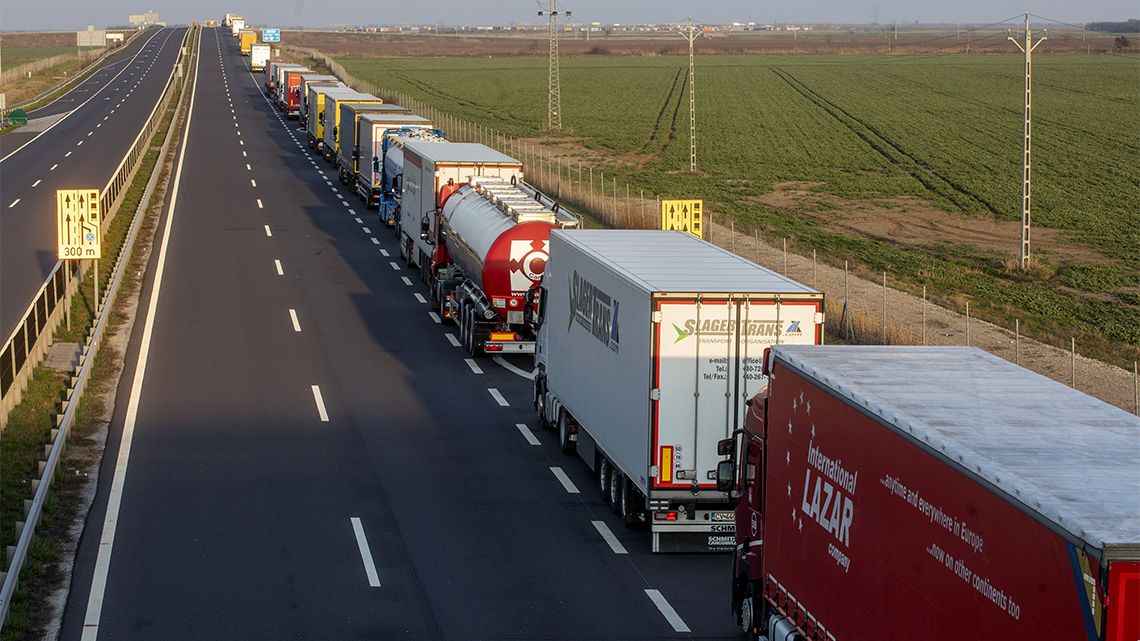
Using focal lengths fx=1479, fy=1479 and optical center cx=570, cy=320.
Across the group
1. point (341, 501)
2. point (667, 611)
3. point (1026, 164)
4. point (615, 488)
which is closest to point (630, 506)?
point (615, 488)

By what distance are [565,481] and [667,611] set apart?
18.1ft

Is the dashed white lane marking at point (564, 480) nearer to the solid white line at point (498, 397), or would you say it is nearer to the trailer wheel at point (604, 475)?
the trailer wheel at point (604, 475)

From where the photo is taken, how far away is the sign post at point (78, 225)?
102 feet

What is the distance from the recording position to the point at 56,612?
15000 millimetres

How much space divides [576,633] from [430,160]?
77.3ft

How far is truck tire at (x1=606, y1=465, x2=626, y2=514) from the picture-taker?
18.3 metres

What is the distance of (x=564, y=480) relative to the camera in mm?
20797

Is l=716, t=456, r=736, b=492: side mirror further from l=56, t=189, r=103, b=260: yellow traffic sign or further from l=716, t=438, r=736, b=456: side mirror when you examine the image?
l=56, t=189, r=103, b=260: yellow traffic sign

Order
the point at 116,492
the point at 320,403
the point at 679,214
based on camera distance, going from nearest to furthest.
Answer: the point at 116,492, the point at 320,403, the point at 679,214

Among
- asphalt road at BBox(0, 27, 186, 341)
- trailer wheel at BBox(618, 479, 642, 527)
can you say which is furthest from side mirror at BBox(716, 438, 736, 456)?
asphalt road at BBox(0, 27, 186, 341)

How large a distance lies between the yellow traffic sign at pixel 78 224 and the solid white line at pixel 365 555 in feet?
51.1

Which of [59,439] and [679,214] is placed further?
[679,214]

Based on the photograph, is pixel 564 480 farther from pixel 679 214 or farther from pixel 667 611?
pixel 679 214

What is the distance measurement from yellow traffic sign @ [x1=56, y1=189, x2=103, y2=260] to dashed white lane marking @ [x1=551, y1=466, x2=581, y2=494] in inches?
575
